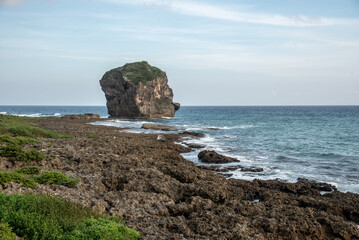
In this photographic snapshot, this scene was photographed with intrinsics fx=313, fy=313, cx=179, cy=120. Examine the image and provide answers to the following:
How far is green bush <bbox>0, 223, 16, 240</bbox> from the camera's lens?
262 inches

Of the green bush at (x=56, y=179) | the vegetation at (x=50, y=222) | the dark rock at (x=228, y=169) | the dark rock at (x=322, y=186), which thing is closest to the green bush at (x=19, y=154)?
the green bush at (x=56, y=179)

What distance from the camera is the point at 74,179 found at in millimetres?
12102

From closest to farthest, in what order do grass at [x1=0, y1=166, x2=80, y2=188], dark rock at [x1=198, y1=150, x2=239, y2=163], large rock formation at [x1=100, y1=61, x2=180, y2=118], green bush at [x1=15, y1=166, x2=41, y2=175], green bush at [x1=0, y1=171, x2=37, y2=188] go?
1. green bush at [x1=0, y1=171, x2=37, y2=188]
2. grass at [x1=0, y1=166, x2=80, y2=188]
3. green bush at [x1=15, y1=166, x2=41, y2=175]
4. dark rock at [x1=198, y1=150, x2=239, y2=163]
5. large rock formation at [x1=100, y1=61, x2=180, y2=118]

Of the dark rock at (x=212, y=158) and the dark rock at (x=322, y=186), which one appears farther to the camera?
the dark rock at (x=212, y=158)

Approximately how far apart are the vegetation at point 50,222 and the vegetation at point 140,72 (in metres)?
90.9

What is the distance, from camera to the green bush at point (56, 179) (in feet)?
38.4

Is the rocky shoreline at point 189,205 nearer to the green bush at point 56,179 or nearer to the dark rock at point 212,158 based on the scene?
the green bush at point 56,179

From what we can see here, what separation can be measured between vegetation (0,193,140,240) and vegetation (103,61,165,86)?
9094 cm

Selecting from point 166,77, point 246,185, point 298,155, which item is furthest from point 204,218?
point 166,77

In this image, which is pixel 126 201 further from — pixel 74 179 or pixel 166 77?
pixel 166 77

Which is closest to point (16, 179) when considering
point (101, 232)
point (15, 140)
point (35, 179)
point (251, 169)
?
point (35, 179)

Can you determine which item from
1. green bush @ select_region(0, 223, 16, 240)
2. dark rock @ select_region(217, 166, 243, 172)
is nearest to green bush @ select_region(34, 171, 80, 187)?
green bush @ select_region(0, 223, 16, 240)

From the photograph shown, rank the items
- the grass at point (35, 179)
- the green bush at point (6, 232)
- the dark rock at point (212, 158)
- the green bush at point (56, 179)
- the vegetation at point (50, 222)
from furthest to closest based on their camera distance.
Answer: the dark rock at point (212, 158)
the green bush at point (56, 179)
the grass at point (35, 179)
the vegetation at point (50, 222)
the green bush at point (6, 232)

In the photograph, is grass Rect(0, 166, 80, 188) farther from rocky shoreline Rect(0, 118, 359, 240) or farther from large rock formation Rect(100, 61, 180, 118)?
large rock formation Rect(100, 61, 180, 118)
